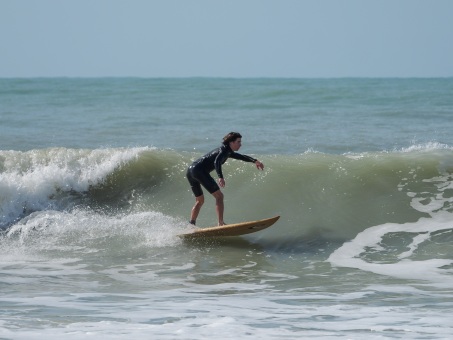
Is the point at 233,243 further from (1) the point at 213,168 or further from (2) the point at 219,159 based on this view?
(2) the point at 219,159

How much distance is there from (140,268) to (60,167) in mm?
4904

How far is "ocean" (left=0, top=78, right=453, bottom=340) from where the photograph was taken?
27.3ft

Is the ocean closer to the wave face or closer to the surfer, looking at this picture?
the wave face

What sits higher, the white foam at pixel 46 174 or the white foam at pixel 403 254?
the white foam at pixel 46 174

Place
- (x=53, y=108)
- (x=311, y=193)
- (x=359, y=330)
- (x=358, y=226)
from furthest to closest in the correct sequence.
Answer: (x=53, y=108)
(x=311, y=193)
(x=358, y=226)
(x=359, y=330)

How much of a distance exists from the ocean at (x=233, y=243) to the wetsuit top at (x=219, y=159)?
1027mm

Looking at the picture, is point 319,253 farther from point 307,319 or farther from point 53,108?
point 53,108

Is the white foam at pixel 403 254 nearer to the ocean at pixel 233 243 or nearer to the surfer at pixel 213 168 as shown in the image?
the ocean at pixel 233 243

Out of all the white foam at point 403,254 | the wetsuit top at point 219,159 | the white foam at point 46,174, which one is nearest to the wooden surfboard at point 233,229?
the wetsuit top at point 219,159

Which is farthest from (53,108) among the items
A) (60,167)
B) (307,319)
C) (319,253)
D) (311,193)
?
(307,319)

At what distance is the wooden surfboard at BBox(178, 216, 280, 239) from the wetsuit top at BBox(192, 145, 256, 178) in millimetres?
850

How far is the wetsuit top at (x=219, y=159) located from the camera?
11.8 m

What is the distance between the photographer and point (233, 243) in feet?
41.3

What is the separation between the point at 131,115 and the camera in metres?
29.6
